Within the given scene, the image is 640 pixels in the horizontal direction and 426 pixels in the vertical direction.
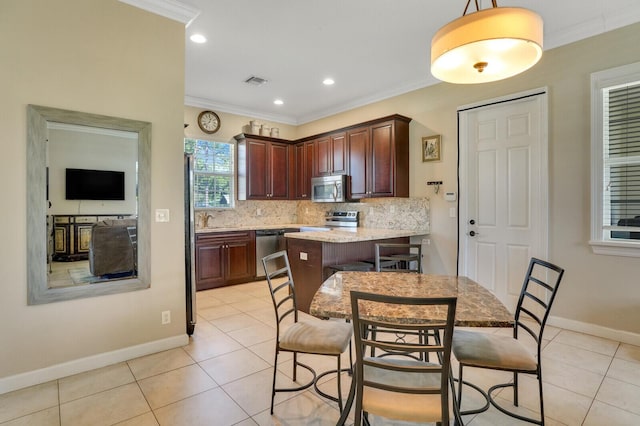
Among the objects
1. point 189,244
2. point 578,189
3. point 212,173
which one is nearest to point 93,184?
point 189,244

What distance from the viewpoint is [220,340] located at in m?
3.09

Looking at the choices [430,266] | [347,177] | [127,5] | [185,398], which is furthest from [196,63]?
[430,266]

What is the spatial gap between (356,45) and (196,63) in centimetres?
194

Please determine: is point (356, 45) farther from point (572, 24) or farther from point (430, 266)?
point (430, 266)

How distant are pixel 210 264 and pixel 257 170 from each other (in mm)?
1824

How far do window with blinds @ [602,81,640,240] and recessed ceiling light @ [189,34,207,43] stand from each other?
395cm

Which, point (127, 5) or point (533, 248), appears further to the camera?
point (533, 248)

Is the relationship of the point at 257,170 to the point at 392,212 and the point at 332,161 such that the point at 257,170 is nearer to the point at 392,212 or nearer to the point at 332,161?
the point at 332,161

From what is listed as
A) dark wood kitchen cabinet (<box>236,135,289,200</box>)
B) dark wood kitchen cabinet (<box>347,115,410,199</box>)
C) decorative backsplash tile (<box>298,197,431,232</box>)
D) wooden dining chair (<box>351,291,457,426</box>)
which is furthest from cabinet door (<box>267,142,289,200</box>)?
wooden dining chair (<box>351,291,457,426</box>)

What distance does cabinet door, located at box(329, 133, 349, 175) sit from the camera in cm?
519

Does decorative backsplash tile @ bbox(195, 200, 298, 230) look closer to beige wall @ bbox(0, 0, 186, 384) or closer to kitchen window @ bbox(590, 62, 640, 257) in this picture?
beige wall @ bbox(0, 0, 186, 384)

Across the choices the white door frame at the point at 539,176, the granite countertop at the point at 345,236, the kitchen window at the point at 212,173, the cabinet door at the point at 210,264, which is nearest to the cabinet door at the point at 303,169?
the kitchen window at the point at 212,173

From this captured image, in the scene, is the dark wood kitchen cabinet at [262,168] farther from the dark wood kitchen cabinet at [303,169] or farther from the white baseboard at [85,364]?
the white baseboard at [85,364]

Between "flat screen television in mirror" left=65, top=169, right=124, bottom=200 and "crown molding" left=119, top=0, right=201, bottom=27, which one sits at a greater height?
"crown molding" left=119, top=0, right=201, bottom=27
